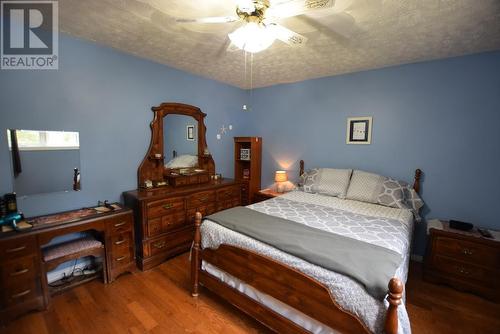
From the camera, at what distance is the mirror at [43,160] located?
1946 millimetres

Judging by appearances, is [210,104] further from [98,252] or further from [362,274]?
[362,274]

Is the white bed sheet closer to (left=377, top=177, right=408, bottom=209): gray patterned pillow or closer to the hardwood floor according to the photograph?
(left=377, top=177, right=408, bottom=209): gray patterned pillow

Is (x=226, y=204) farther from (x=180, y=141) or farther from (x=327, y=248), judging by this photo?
(x=327, y=248)

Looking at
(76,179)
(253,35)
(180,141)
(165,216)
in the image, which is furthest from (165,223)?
(253,35)

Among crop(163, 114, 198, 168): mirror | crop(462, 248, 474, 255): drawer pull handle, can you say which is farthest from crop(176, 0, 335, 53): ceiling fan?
crop(462, 248, 474, 255): drawer pull handle

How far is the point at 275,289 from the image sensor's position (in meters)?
1.51

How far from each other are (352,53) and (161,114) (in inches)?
94.9

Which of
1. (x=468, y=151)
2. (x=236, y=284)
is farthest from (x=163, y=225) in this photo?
(x=468, y=151)

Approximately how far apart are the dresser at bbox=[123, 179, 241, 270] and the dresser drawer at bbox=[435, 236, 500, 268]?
2.67 m

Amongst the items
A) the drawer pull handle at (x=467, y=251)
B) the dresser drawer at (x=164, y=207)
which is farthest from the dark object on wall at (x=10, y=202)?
the drawer pull handle at (x=467, y=251)

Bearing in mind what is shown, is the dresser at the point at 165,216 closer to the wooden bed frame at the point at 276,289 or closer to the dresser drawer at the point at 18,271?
the wooden bed frame at the point at 276,289

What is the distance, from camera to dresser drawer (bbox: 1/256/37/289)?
1.66m

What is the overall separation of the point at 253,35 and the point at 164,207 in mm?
2015

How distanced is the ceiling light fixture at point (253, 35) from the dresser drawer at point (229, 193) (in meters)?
2.14
